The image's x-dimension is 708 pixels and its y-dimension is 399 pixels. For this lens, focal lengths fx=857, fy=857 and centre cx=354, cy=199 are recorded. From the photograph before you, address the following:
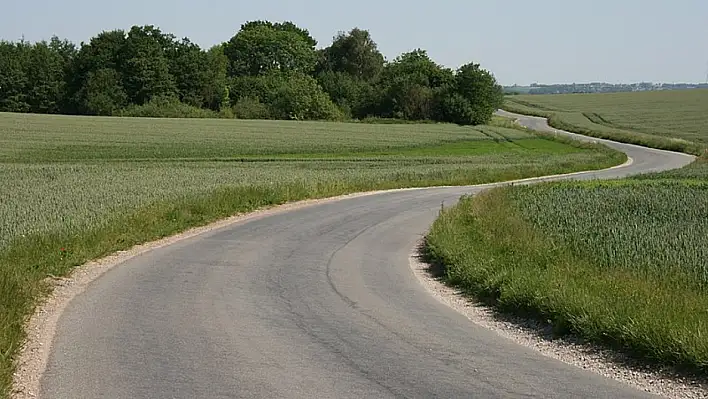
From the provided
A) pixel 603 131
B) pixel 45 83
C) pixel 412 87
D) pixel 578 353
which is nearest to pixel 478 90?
pixel 412 87

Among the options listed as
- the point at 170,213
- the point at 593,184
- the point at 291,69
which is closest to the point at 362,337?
the point at 170,213

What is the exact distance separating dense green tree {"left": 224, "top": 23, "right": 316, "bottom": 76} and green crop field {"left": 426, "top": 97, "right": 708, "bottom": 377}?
379ft

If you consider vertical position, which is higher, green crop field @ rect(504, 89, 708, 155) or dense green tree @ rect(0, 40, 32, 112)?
dense green tree @ rect(0, 40, 32, 112)

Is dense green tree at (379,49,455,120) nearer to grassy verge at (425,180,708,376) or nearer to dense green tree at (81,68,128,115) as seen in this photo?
dense green tree at (81,68,128,115)

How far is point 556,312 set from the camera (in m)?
10.3

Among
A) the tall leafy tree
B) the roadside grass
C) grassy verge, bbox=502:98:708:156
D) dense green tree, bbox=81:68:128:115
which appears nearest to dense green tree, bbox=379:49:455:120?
the roadside grass

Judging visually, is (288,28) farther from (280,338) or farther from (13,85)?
(280,338)

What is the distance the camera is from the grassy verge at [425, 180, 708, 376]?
8891mm

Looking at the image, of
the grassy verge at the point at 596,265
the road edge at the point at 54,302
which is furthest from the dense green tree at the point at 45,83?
the grassy verge at the point at 596,265

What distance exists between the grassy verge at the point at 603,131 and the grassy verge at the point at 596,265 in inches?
1658

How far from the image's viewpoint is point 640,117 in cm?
10531

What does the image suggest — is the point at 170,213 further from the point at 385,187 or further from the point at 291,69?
the point at 291,69

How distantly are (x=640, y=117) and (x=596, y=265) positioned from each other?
98.6m

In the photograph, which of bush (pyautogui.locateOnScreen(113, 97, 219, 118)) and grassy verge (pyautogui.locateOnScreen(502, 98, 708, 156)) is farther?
bush (pyautogui.locateOnScreen(113, 97, 219, 118))
